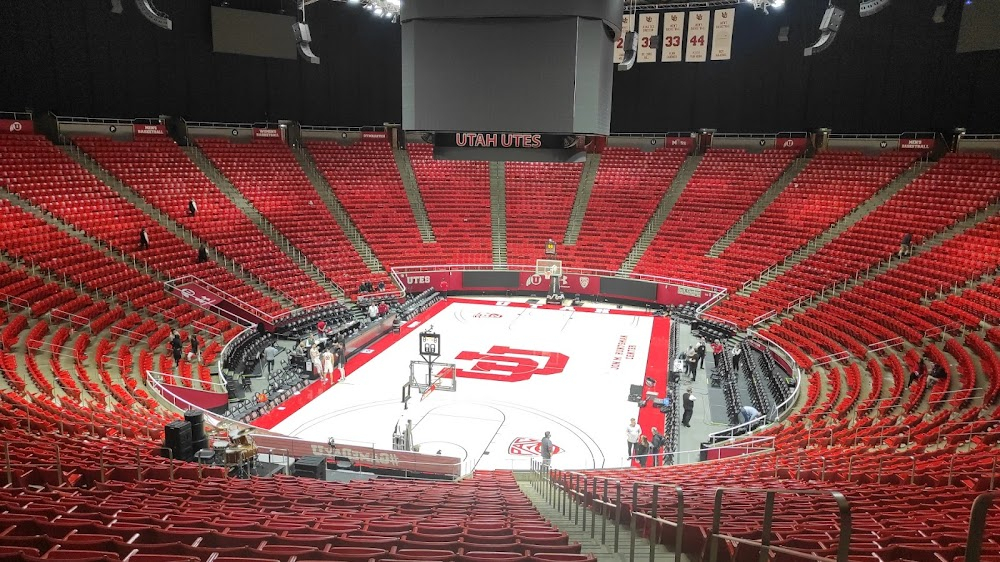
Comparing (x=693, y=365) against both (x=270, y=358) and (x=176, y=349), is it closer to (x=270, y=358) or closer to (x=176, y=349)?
(x=270, y=358)

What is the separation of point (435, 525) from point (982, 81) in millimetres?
34293

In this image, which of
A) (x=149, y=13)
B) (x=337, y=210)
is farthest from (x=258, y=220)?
(x=149, y=13)

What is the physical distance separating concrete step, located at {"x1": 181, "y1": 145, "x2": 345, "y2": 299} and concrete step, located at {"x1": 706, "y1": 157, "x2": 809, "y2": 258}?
1769 cm

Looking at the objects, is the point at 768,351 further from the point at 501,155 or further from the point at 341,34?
the point at 341,34

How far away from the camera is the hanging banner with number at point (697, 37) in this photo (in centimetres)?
3216

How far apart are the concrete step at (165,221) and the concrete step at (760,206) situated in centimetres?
1956

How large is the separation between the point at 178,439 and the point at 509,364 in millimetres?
12022

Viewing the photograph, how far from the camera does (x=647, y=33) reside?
A: 106ft

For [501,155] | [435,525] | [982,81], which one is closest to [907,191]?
[982,81]

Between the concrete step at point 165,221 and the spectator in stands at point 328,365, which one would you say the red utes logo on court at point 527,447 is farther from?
the concrete step at point 165,221

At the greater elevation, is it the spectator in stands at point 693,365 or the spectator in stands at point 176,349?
the spectator in stands at point 176,349

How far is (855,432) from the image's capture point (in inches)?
498

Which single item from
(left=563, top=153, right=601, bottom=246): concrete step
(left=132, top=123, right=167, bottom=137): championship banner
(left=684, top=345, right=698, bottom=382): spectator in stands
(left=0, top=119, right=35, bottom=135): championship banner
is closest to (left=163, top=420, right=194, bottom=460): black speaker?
(left=684, top=345, right=698, bottom=382): spectator in stands

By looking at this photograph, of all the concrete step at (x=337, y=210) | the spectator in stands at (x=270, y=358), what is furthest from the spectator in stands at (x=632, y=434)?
the concrete step at (x=337, y=210)
